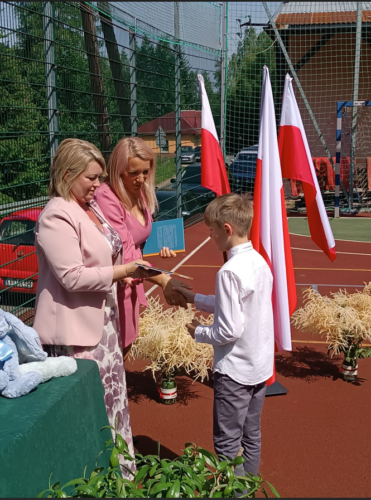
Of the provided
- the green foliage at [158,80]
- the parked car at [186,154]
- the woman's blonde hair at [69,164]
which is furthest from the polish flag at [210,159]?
the parked car at [186,154]

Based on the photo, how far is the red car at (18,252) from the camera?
5.46 meters

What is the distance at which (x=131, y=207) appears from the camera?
3.47 m

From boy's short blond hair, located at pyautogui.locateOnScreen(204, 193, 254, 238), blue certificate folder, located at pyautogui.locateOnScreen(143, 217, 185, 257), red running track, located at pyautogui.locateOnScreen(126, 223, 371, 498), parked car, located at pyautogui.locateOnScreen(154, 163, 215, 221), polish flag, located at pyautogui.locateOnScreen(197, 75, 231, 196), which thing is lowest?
red running track, located at pyautogui.locateOnScreen(126, 223, 371, 498)

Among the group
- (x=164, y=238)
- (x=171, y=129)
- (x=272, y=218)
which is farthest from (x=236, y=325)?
(x=171, y=129)

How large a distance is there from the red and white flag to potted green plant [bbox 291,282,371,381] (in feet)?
3.07

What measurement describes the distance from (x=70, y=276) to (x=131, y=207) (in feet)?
3.05

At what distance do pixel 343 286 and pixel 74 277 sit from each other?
6.03 m

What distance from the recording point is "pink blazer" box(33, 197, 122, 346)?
2662mm

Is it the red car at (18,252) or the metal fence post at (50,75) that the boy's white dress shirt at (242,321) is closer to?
the red car at (18,252)

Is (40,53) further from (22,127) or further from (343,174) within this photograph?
(343,174)

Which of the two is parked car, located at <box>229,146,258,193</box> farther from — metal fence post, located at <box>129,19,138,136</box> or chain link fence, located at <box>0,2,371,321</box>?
metal fence post, located at <box>129,19,138,136</box>

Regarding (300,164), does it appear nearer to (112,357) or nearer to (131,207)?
(131,207)

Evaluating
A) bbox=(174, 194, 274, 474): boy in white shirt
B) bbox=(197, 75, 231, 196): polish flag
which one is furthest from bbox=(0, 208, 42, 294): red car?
bbox=(174, 194, 274, 474): boy in white shirt

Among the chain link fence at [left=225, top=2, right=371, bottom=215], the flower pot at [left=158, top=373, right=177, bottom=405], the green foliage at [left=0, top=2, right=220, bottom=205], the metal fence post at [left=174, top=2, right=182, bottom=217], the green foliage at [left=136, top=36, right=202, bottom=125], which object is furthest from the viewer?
the chain link fence at [left=225, top=2, right=371, bottom=215]
